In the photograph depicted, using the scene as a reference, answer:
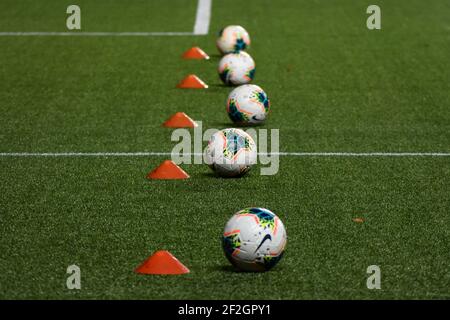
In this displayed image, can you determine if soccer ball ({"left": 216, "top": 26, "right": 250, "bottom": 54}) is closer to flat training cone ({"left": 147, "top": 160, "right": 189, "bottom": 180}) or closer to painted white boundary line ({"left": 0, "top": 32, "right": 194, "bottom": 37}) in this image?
painted white boundary line ({"left": 0, "top": 32, "right": 194, "bottom": 37})

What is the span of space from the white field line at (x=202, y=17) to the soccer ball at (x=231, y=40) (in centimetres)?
257

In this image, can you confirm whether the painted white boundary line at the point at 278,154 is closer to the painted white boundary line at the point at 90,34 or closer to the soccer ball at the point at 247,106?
the soccer ball at the point at 247,106

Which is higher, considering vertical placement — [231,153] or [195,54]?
[195,54]

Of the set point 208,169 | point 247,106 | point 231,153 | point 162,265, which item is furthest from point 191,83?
point 162,265

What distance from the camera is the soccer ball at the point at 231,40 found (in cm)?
1800

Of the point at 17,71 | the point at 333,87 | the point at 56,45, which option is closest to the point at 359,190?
the point at 333,87

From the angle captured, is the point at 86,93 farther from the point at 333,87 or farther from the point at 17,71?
the point at 333,87

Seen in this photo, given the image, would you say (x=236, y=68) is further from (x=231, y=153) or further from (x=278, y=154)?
(x=231, y=153)

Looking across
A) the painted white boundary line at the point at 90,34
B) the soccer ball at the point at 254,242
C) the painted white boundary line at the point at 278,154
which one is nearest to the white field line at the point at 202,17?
the painted white boundary line at the point at 90,34

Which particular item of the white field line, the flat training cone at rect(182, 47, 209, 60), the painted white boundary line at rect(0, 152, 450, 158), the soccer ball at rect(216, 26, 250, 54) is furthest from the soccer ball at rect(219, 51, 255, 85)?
the white field line

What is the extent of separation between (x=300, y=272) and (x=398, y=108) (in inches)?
268

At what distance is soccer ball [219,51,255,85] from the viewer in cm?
1535

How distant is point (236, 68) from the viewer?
1535 cm

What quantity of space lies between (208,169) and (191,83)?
4.82m
